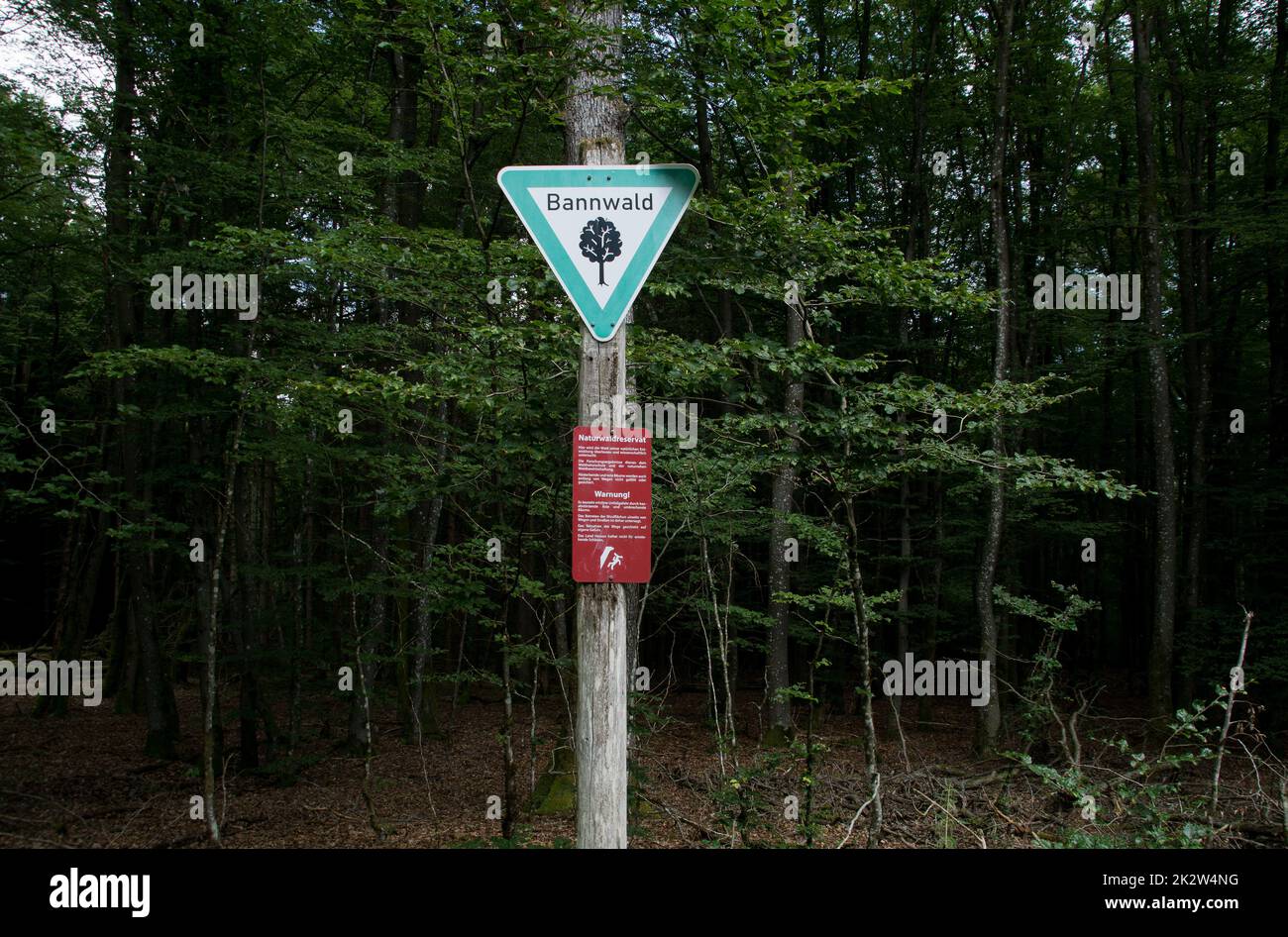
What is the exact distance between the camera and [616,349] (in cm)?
294

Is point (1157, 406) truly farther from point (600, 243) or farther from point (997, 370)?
point (600, 243)

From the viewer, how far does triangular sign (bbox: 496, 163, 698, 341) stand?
2836 mm

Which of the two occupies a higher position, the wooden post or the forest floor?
the wooden post

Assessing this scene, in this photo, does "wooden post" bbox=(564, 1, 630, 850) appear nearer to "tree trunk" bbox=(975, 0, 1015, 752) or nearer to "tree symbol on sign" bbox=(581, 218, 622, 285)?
"tree symbol on sign" bbox=(581, 218, 622, 285)

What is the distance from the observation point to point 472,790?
1112 cm

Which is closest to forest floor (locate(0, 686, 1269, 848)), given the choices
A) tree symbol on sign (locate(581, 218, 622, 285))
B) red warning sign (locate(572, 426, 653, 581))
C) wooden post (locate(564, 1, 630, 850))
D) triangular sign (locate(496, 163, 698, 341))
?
wooden post (locate(564, 1, 630, 850))

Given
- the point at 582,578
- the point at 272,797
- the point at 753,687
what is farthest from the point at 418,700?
the point at 753,687

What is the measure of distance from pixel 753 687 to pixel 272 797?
1585 cm

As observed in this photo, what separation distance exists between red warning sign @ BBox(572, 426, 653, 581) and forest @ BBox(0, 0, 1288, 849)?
141 mm

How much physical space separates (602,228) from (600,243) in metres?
0.06

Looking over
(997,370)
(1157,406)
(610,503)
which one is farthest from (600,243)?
(1157,406)

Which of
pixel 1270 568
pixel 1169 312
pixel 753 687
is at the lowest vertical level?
pixel 753 687

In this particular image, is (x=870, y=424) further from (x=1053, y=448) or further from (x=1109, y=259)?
(x=1109, y=259)

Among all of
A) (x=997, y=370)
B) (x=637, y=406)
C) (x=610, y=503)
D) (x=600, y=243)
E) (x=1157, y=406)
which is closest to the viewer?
(x=610, y=503)
